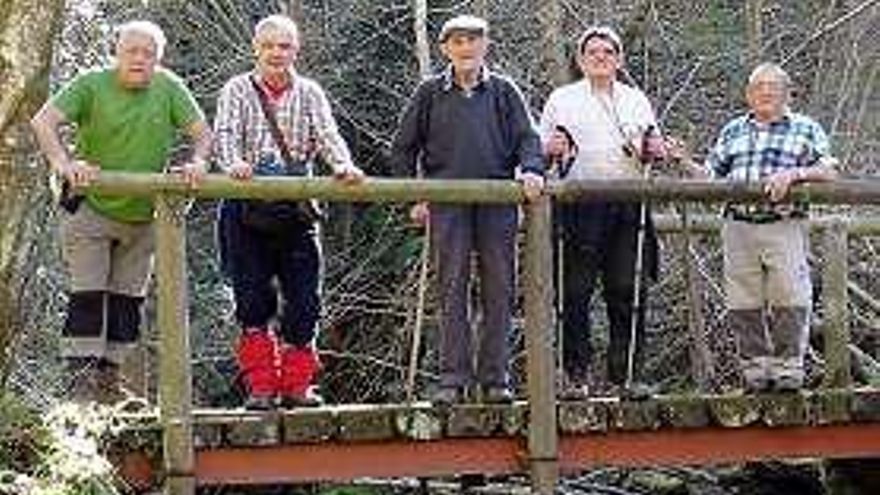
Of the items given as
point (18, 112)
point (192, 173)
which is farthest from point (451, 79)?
point (18, 112)

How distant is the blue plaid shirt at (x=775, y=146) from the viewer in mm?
8062

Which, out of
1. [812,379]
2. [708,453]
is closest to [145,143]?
[708,453]

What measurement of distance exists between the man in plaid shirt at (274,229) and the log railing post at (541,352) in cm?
95

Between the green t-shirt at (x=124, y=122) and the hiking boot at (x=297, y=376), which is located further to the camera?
the hiking boot at (x=297, y=376)

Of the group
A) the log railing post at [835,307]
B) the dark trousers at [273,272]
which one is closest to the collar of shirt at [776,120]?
the log railing post at [835,307]

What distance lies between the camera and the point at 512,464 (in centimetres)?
784

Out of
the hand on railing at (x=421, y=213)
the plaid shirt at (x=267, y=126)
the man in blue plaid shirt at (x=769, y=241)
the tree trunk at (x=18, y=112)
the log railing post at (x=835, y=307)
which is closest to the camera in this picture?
the tree trunk at (x=18, y=112)

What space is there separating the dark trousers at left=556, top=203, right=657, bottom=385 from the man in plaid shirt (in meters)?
1.22

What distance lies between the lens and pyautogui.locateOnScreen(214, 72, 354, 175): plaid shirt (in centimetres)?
735

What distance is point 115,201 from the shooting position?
24.2 ft

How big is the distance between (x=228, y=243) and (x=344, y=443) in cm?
109

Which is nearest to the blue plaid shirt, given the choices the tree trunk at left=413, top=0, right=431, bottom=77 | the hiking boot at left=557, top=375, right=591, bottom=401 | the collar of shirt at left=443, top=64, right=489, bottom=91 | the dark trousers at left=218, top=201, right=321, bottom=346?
the hiking boot at left=557, top=375, right=591, bottom=401

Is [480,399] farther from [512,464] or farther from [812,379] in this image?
[812,379]

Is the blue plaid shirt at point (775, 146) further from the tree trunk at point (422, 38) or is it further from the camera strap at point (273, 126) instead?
the tree trunk at point (422, 38)
